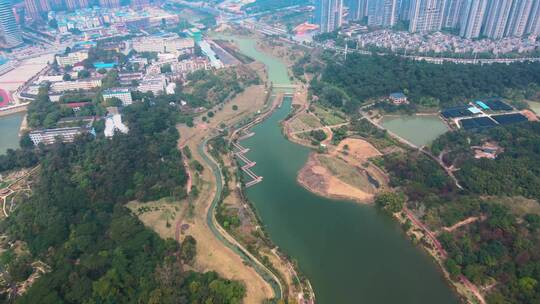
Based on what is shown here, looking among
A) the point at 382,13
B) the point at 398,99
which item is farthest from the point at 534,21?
the point at 398,99

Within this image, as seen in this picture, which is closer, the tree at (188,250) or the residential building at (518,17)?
the tree at (188,250)

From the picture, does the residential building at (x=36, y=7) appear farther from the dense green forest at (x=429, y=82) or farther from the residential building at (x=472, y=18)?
the residential building at (x=472, y=18)

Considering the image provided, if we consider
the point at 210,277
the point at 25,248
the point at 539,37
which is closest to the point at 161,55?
the point at 25,248

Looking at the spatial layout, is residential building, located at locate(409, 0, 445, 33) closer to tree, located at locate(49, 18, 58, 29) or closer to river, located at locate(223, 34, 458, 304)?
river, located at locate(223, 34, 458, 304)

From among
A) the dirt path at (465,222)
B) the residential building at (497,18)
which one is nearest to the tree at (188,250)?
the dirt path at (465,222)

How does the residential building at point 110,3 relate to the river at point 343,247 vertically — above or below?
above

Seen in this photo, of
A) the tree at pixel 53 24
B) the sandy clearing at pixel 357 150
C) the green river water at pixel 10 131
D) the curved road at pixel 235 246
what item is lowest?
the curved road at pixel 235 246

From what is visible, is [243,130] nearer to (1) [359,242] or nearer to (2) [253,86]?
(2) [253,86]
